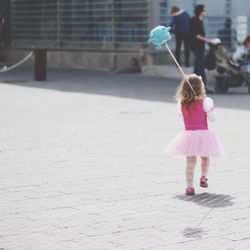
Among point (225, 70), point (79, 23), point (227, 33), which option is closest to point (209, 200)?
point (225, 70)

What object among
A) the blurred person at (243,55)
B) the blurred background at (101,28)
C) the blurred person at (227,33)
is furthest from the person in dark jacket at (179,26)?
the blurred person at (243,55)

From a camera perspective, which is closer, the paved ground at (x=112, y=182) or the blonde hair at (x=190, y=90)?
the paved ground at (x=112, y=182)

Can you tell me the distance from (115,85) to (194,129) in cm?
1348

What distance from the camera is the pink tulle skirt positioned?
26.9ft

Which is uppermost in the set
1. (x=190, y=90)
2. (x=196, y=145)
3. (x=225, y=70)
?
(x=190, y=90)

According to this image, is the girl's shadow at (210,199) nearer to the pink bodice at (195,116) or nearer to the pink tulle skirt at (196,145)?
the pink tulle skirt at (196,145)

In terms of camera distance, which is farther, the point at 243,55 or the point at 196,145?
the point at 243,55

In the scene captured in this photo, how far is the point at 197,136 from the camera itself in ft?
27.1

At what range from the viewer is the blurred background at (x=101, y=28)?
85.4ft

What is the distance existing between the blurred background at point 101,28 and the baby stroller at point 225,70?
5912 mm

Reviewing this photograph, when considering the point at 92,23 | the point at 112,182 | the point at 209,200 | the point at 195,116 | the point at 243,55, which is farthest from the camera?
the point at 92,23

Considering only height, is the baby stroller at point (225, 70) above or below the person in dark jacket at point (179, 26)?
below

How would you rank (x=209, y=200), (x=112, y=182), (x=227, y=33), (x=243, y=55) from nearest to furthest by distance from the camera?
(x=209, y=200)
(x=112, y=182)
(x=243, y=55)
(x=227, y=33)

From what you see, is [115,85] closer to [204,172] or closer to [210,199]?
[204,172]
